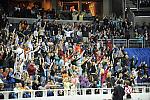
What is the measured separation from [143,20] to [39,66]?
49.3 feet

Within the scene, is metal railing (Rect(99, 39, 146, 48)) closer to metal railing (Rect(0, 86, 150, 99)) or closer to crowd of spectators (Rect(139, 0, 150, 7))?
metal railing (Rect(0, 86, 150, 99))

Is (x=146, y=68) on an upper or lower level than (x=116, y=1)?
lower

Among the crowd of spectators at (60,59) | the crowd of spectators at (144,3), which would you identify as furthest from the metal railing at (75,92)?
the crowd of spectators at (144,3)

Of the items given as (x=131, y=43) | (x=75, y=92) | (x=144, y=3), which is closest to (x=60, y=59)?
(x=75, y=92)

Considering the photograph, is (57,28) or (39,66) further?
(57,28)

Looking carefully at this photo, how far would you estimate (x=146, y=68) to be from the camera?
31.3 meters

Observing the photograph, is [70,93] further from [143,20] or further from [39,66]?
[143,20]

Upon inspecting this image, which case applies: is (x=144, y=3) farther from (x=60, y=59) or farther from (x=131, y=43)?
(x=60, y=59)

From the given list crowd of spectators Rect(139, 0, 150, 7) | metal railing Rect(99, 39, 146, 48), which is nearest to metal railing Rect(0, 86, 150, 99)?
metal railing Rect(99, 39, 146, 48)

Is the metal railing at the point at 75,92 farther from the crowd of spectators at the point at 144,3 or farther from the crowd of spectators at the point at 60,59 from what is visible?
the crowd of spectators at the point at 144,3

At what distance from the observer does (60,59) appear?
2827 centimetres

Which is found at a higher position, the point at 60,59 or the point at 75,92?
the point at 60,59

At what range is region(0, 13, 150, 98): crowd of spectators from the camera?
26.4 metres

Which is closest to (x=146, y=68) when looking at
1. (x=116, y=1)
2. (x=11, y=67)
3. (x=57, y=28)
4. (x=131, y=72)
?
(x=131, y=72)
